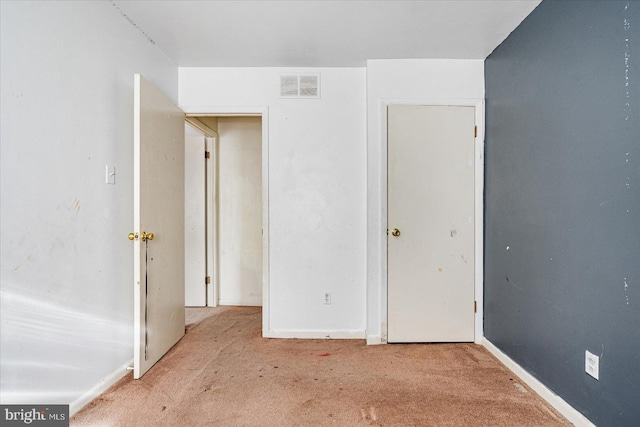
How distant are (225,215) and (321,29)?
7.56 feet

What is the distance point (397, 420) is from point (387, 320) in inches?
39.6

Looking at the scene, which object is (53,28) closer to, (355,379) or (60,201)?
(60,201)

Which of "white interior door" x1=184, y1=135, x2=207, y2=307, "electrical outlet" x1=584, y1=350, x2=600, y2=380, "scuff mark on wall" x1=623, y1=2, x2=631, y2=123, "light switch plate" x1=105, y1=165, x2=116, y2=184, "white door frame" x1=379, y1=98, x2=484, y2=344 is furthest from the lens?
"white interior door" x1=184, y1=135, x2=207, y2=307

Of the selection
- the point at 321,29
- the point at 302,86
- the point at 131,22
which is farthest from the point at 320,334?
the point at 131,22

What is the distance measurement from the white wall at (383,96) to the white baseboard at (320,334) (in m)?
0.17

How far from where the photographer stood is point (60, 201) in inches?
62.3

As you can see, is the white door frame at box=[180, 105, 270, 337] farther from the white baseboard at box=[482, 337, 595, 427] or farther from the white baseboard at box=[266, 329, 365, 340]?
the white baseboard at box=[482, 337, 595, 427]

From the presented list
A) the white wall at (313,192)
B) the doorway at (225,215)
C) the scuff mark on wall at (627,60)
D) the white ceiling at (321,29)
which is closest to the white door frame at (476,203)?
the white wall at (313,192)

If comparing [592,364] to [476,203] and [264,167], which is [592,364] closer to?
[476,203]

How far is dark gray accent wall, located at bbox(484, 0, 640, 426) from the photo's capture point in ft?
4.39

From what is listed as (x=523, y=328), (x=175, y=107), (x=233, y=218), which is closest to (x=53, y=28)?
(x=175, y=107)

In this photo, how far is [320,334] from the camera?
275cm

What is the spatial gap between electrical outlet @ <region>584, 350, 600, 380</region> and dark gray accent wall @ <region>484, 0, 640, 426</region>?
0.09 ft

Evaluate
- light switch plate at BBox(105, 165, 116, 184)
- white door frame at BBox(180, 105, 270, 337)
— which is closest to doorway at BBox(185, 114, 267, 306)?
white door frame at BBox(180, 105, 270, 337)
